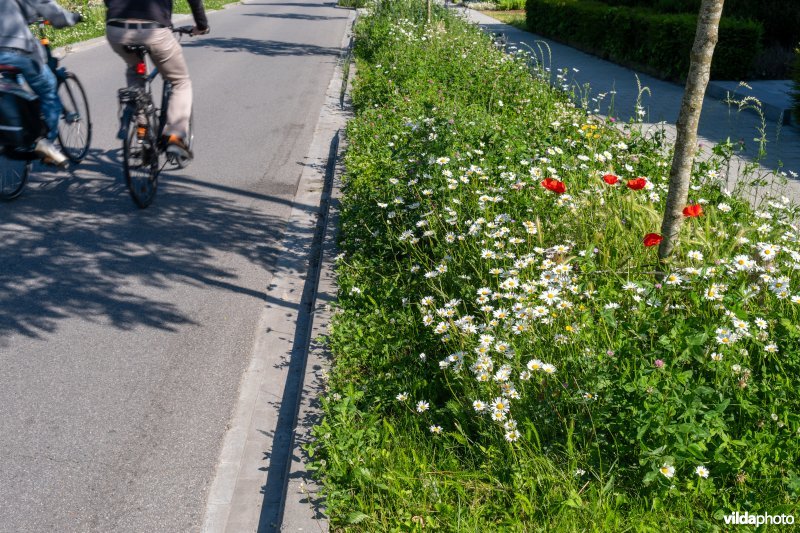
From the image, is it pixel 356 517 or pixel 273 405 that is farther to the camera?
pixel 273 405

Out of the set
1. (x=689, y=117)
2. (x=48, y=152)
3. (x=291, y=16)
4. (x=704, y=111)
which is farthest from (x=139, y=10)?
(x=291, y=16)

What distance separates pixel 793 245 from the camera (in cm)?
453

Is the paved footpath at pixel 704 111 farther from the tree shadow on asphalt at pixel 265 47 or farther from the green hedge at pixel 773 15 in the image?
the tree shadow on asphalt at pixel 265 47

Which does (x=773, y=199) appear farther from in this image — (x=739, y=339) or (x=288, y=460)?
(x=288, y=460)

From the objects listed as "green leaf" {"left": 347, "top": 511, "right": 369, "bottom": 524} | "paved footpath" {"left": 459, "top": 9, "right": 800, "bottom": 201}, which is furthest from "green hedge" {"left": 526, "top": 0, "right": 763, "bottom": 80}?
"green leaf" {"left": 347, "top": 511, "right": 369, "bottom": 524}

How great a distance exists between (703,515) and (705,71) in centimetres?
237

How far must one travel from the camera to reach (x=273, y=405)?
410 cm

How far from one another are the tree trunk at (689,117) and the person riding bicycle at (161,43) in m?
4.68

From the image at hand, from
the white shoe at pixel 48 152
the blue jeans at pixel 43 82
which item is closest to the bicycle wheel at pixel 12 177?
the white shoe at pixel 48 152

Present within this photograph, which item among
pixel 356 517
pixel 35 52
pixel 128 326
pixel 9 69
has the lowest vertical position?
pixel 128 326

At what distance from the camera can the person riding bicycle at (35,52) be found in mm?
6266

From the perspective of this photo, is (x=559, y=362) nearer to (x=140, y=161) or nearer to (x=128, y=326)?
(x=128, y=326)

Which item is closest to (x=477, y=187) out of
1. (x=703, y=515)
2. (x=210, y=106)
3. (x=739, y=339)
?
(x=739, y=339)

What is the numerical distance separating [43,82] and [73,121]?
994 mm
